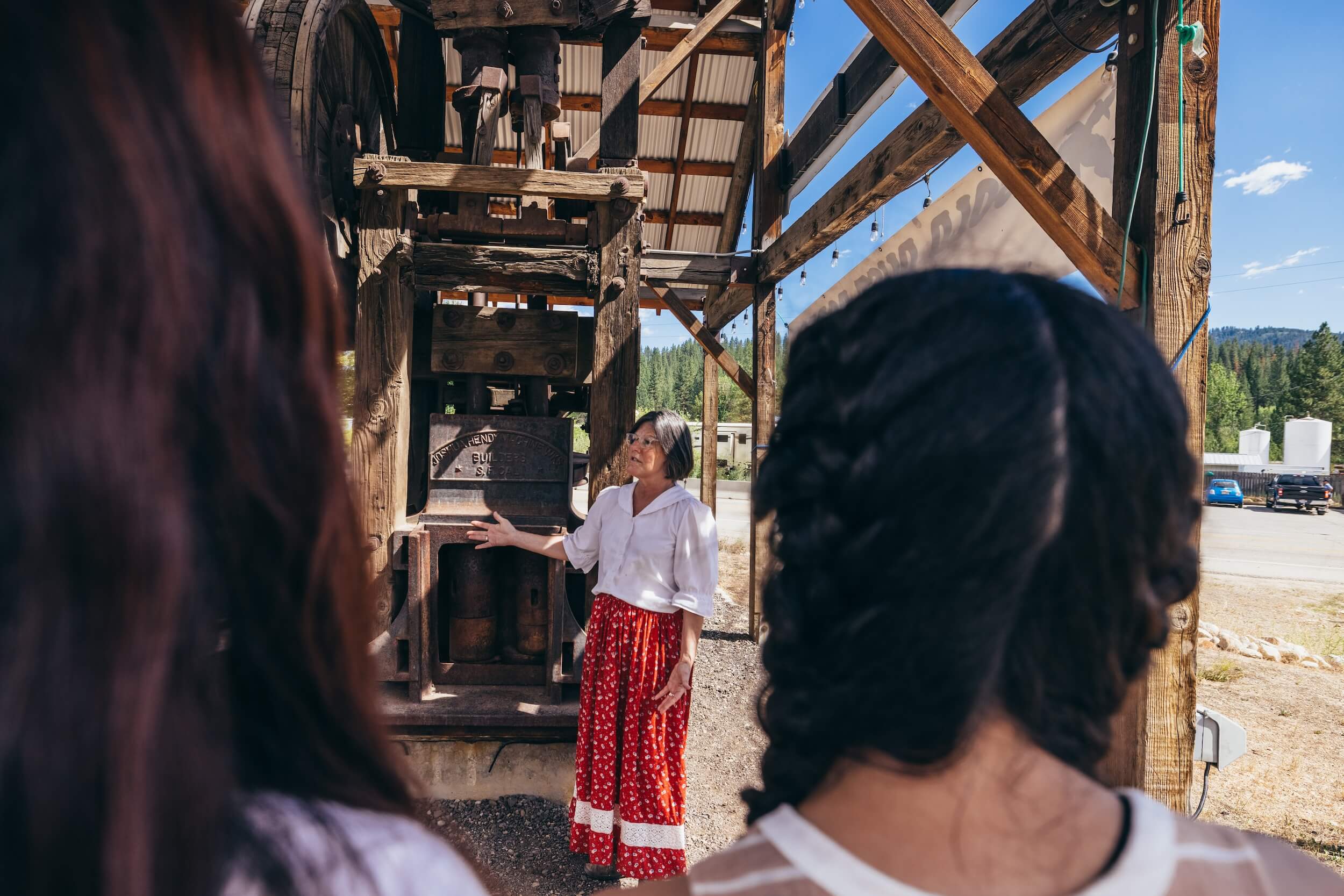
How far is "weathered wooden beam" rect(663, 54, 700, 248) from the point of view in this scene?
8211 mm

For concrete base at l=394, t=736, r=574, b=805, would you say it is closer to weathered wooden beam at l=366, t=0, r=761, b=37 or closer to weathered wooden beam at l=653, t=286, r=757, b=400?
weathered wooden beam at l=653, t=286, r=757, b=400

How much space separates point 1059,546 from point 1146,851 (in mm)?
265

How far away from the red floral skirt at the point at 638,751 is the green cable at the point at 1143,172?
2032 mm

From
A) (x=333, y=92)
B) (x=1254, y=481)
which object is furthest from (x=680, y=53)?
(x=1254, y=481)

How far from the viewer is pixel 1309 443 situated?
43844 millimetres

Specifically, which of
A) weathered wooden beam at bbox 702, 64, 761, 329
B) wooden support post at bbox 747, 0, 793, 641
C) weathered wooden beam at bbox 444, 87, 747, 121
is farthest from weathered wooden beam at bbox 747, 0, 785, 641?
weathered wooden beam at bbox 444, 87, 747, 121

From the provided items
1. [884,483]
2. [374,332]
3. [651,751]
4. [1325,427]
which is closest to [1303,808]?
[651,751]

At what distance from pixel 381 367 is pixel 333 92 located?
5.07 ft

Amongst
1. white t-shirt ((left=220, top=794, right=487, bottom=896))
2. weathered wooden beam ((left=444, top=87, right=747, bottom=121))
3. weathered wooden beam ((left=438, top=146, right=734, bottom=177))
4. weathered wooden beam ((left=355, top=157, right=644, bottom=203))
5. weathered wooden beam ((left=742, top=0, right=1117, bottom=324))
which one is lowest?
white t-shirt ((left=220, top=794, right=487, bottom=896))

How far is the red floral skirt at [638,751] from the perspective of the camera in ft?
10.3

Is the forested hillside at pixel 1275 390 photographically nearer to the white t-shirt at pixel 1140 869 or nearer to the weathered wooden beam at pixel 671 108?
the weathered wooden beam at pixel 671 108

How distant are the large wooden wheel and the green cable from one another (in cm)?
263

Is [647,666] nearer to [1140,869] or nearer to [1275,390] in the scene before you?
[1140,869]

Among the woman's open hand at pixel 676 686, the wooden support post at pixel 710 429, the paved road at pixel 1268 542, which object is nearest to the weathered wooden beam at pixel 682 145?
the wooden support post at pixel 710 429
